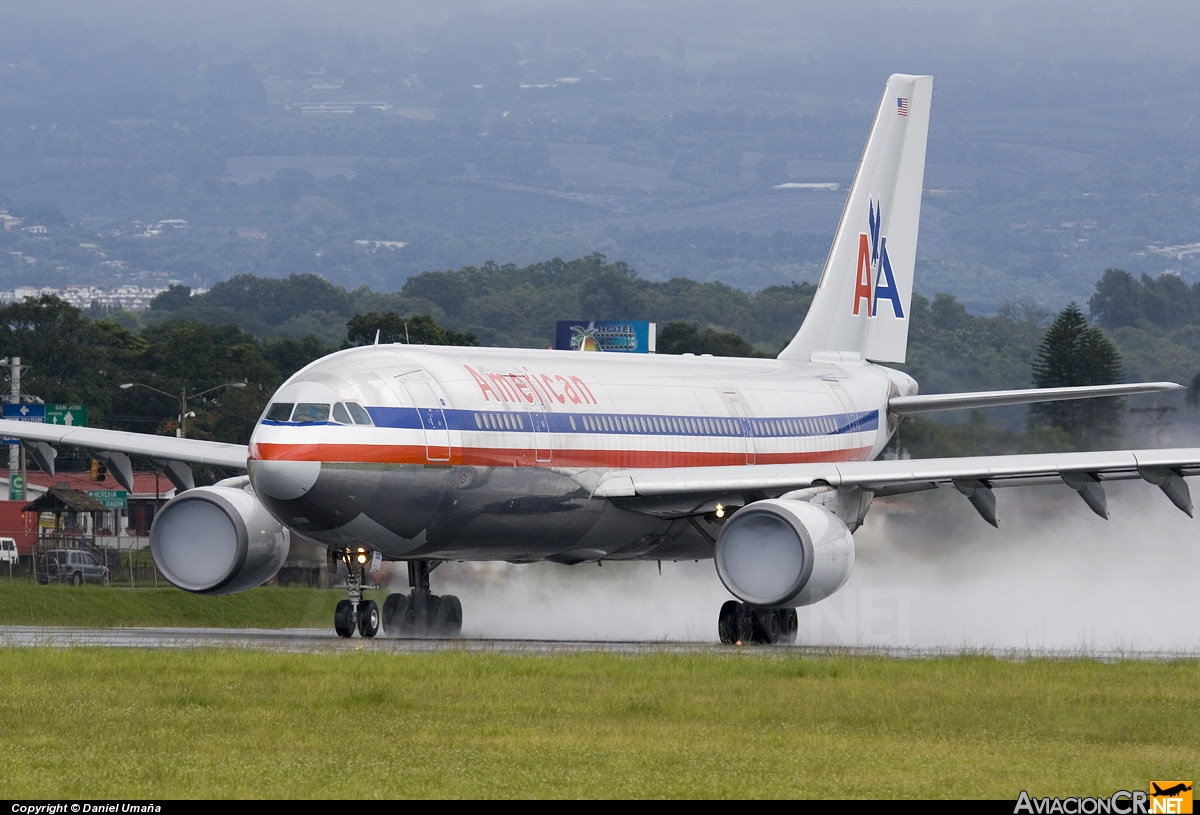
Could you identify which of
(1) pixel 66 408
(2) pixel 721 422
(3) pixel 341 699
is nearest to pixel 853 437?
(2) pixel 721 422

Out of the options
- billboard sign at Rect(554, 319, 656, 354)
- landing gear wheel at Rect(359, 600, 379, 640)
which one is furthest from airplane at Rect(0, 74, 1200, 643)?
billboard sign at Rect(554, 319, 656, 354)

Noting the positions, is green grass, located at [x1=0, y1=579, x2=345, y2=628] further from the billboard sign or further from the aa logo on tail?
the billboard sign

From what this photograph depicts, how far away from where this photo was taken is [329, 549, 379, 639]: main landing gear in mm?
27406

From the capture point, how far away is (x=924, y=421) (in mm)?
66562

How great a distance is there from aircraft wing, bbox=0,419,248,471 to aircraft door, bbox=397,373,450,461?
4.52 metres

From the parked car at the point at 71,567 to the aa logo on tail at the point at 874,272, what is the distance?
33002 mm

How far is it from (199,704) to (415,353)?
36.0ft

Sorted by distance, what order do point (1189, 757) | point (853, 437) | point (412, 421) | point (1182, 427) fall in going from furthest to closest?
point (1182, 427) → point (853, 437) → point (412, 421) → point (1189, 757)

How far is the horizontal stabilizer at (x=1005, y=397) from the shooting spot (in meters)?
33.5

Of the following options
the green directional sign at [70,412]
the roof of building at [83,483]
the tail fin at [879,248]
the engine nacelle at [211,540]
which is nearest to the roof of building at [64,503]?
the green directional sign at [70,412]

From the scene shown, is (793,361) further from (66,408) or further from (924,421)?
(66,408)

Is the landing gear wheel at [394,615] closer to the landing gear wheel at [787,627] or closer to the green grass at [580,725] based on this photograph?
the landing gear wheel at [787,627]

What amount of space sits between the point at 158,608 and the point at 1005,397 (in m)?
21.1

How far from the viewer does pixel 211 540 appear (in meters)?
28.5
